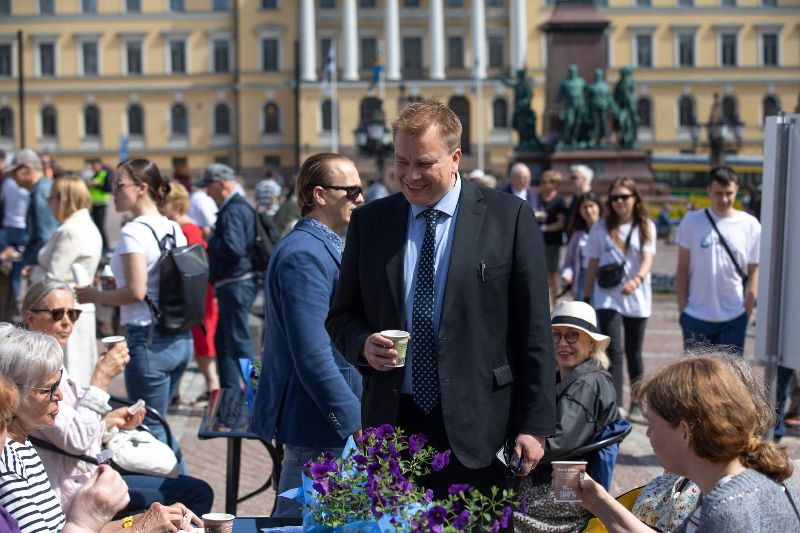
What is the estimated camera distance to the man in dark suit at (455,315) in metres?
3.77

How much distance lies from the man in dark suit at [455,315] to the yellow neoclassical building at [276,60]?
7491cm

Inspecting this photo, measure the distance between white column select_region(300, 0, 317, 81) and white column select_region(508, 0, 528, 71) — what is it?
13115 millimetres

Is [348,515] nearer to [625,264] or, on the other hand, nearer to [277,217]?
[625,264]

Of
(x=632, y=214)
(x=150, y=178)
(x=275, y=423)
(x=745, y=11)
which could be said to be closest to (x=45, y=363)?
(x=275, y=423)

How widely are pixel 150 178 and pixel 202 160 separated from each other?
73.3 meters

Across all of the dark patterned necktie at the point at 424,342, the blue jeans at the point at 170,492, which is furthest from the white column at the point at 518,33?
the dark patterned necktie at the point at 424,342

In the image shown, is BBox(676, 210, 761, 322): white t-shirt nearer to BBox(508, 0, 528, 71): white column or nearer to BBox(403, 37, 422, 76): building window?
BBox(508, 0, 528, 71): white column

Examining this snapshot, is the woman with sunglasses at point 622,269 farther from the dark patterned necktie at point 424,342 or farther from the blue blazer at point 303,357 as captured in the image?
the dark patterned necktie at point 424,342

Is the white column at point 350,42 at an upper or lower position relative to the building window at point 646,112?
upper

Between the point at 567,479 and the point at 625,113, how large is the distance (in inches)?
1088

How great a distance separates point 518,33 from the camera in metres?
78.4

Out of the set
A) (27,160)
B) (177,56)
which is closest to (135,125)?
(177,56)

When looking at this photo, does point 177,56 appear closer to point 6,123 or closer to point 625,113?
point 6,123

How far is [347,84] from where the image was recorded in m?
77.6
